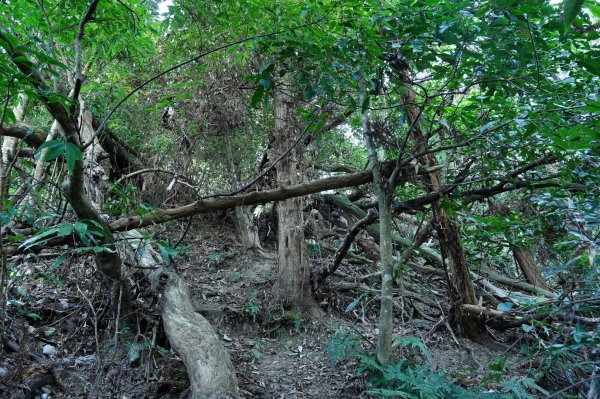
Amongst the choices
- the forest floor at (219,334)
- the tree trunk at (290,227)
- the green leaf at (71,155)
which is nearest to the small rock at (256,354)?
the forest floor at (219,334)

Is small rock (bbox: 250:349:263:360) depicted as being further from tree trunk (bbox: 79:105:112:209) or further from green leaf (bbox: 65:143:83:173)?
green leaf (bbox: 65:143:83:173)

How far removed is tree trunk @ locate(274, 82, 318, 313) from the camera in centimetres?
514

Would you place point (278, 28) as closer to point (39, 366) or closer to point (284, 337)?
point (39, 366)

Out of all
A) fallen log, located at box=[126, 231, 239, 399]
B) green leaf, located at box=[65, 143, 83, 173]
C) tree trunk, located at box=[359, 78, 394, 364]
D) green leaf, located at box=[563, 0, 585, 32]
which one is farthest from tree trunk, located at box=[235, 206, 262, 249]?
green leaf, located at box=[563, 0, 585, 32]

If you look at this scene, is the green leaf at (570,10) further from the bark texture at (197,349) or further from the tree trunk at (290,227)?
the tree trunk at (290,227)

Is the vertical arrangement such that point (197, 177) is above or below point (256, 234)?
above

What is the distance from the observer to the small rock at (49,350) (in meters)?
3.37

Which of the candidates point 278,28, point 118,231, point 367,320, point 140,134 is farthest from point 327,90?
point 140,134

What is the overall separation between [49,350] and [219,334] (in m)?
1.71

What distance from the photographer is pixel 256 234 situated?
22.8 feet

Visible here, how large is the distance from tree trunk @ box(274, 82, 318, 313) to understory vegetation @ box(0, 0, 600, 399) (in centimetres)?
3

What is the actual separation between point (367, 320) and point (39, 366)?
3.74 meters

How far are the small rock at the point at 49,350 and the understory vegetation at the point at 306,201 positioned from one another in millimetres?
15

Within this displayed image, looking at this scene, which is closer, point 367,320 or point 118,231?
point 118,231
